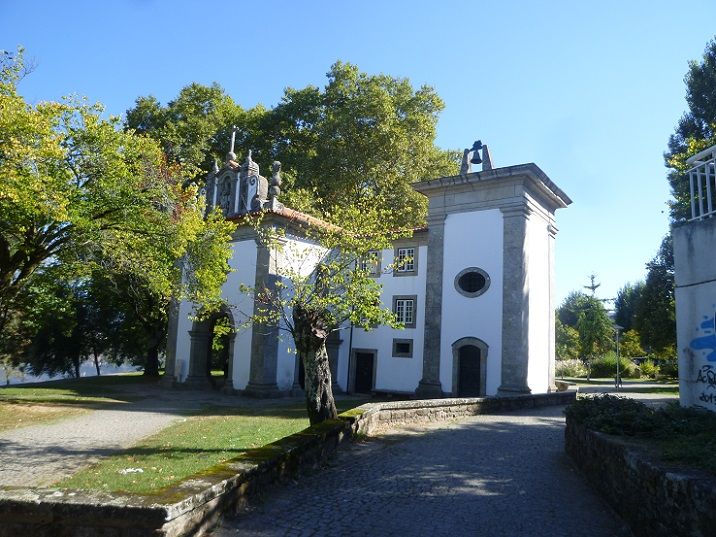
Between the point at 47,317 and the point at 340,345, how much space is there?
620 inches

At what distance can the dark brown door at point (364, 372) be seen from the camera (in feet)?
76.1

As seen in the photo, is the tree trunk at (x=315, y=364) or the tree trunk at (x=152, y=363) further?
the tree trunk at (x=152, y=363)

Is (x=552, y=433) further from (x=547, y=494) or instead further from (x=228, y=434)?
(x=228, y=434)

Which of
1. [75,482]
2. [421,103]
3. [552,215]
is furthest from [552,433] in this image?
[421,103]

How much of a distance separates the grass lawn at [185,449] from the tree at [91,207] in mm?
4135

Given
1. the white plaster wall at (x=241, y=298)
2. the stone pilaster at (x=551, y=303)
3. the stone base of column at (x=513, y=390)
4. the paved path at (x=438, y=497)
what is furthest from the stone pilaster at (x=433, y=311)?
the paved path at (x=438, y=497)

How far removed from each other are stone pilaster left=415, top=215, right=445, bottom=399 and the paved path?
1014 cm

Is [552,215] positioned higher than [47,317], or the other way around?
[552,215]

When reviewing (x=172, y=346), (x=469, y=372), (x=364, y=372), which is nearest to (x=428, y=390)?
(x=469, y=372)

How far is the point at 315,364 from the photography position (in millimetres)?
10438

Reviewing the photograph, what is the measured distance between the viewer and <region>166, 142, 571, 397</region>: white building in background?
19.3 metres

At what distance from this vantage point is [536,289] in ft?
67.2

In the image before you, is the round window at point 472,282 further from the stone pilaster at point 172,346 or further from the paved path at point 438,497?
the stone pilaster at point 172,346

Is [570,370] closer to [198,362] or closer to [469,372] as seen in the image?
[469,372]
